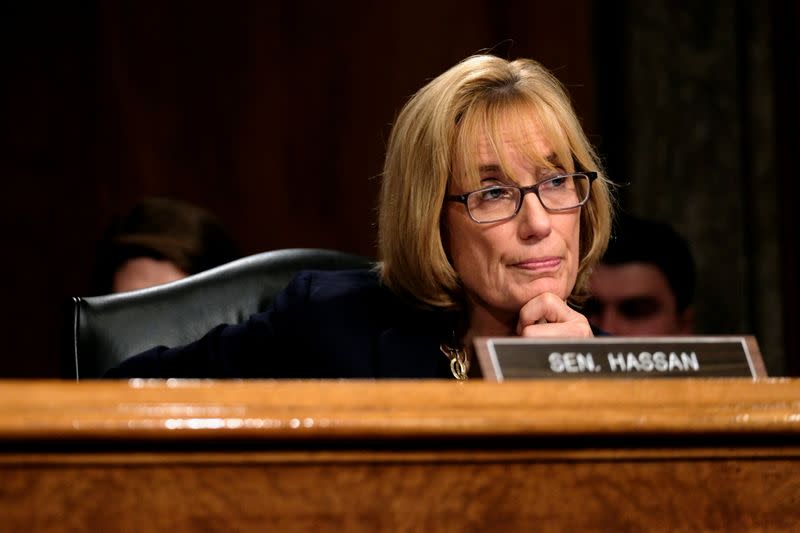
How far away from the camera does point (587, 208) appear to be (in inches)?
64.7

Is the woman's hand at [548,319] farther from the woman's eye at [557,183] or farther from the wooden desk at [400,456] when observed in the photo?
Result: the wooden desk at [400,456]

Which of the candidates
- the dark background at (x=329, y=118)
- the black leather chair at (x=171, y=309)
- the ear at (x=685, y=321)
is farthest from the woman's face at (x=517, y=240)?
the dark background at (x=329, y=118)

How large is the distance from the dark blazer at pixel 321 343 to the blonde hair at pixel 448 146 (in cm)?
4

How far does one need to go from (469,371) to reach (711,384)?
2.28 ft

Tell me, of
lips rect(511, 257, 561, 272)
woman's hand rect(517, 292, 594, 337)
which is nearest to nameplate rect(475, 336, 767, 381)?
woman's hand rect(517, 292, 594, 337)

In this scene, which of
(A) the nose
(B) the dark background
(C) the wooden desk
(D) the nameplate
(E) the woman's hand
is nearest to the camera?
(C) the wooden desk

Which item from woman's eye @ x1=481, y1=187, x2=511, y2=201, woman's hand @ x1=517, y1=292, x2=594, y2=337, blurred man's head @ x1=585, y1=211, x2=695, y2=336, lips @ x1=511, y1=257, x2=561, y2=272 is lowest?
blurred man's head @ x1=585, y1=211, x2=695, y2=336

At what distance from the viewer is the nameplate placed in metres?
0.91

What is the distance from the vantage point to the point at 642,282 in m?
2.51

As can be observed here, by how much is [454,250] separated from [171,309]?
45 centimetres

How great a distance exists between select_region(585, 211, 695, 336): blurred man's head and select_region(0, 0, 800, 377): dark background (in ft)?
1.24

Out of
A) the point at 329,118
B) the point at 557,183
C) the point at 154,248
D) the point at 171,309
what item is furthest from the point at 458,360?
the point at 329,118

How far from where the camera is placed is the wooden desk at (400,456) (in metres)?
0.74

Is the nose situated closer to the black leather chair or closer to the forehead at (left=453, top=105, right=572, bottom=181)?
the forehead at (left=453, top=105, right=572, bottom=181)
